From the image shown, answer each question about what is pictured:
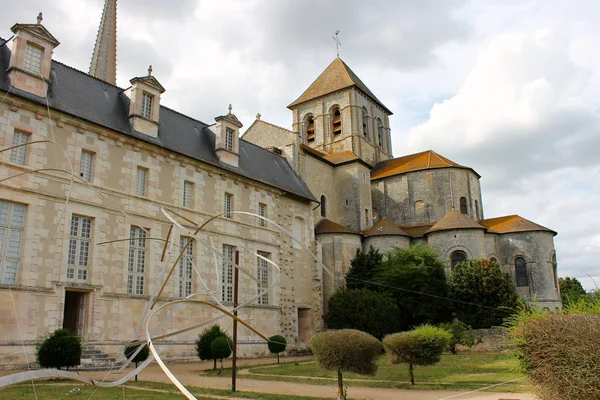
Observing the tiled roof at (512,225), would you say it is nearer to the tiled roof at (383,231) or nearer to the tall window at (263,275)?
the tiled roof at (383,231)

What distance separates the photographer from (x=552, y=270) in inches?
1329

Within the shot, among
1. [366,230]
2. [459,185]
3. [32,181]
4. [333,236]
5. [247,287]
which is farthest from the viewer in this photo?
[459,185]

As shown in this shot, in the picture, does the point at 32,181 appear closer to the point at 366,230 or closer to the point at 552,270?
the point at 366,230

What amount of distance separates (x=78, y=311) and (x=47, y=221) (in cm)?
351

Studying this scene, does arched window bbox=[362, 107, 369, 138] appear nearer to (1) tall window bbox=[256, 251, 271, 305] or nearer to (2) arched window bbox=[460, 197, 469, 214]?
(2) arched window bbox=[460, 197, 469, 214]

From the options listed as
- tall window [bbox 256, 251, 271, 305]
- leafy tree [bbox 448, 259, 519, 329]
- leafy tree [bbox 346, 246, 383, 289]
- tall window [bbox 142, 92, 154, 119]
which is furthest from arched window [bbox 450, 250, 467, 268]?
tall window [bbox 142, 92, 154, 119]

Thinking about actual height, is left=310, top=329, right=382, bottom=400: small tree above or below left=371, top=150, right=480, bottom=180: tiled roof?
below

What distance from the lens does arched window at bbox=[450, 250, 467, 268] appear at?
32781 mm

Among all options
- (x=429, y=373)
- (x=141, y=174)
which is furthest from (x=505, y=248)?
(x=141, y=174)

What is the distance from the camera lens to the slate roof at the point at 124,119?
18.8 m

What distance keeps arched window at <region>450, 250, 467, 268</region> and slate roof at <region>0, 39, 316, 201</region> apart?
35.8 feet

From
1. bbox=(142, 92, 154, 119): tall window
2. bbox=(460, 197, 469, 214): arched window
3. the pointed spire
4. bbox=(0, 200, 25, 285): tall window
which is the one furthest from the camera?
bbox=(460, 197, 469, 214): arched window

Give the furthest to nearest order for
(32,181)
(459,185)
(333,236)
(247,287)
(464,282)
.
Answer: (459,185) → (333,236) → (464,282) → (247,287) → (32,181)

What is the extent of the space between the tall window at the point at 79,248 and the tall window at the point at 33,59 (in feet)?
18.3
